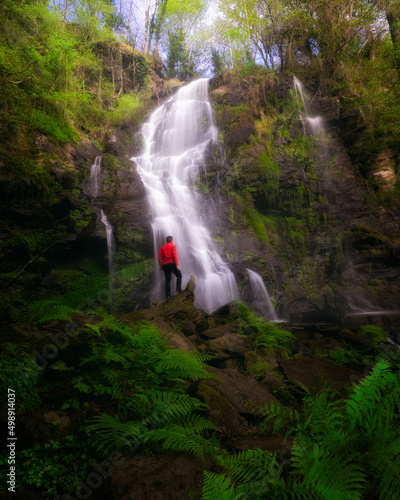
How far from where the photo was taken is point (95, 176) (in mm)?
12578

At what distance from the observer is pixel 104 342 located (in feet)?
9.97

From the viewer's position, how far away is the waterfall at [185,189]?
37.9 ft

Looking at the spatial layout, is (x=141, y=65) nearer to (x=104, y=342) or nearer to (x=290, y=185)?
(x=290, y=185)

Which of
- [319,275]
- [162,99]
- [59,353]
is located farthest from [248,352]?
[162,99]

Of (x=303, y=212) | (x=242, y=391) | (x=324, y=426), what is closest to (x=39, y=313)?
(x=242, y=391)

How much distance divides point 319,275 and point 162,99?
21.8m

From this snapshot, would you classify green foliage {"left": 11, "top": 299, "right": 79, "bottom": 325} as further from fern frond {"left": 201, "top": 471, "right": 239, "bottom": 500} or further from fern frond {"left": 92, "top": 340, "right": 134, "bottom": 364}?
fern frond {"left": 201, "top": 471, "right": 239, "bottom": 500}

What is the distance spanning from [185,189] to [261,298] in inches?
290

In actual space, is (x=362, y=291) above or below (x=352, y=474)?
below

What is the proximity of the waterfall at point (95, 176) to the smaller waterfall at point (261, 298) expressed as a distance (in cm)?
804

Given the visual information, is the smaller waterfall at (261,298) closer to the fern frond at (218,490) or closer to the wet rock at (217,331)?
the wet rock at (217,331)

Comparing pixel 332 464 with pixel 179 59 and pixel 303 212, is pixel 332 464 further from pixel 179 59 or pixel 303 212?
pixel 179 59

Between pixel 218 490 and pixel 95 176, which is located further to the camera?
pixel 95 176

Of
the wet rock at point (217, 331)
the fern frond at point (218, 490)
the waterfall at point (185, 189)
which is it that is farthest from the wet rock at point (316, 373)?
the waterfall at point (185, 189)
